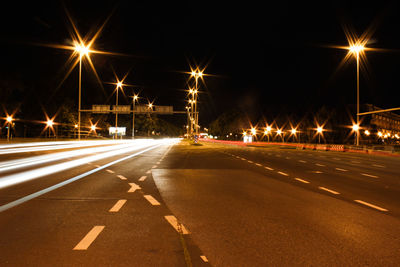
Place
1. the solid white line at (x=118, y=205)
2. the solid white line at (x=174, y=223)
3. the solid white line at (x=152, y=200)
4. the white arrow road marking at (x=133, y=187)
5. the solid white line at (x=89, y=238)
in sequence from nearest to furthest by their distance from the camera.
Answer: the solid white line at (x=89, y=238) < the solid white line at (x=174, y=223) < the solid white line at (x=118, y=205) < the solid white line at (x=152, y=200) < the white arrow road marking at (x=133, y=187)

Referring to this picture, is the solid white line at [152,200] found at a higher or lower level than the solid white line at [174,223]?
lower

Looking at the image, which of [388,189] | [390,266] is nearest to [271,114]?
[388,189]

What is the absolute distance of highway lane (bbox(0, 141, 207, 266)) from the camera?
3941 mm

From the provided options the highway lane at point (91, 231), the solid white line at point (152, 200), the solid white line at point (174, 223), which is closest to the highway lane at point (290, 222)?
the solid white line at point (174, 223)

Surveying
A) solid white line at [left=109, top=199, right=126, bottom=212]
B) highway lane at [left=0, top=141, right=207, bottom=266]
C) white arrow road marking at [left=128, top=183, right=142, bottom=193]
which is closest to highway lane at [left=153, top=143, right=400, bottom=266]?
highway lane at [left=0, top=141, right=207, bottom=266]

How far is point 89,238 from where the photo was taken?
4.69 meters

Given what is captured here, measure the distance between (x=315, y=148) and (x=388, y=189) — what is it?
122 feet

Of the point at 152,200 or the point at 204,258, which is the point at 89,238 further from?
the point at 152,200

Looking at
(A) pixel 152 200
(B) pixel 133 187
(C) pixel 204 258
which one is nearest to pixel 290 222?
(C) pixel 204 258

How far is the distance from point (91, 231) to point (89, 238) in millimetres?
360

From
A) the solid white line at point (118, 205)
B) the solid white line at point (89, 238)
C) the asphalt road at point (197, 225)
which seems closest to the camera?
the asphalt road at point (197, 225)

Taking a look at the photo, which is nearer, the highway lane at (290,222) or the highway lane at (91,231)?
the highway lane at (91,231)

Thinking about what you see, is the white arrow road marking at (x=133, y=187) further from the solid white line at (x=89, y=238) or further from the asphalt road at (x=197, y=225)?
the solid white line at (x=89, y=238)

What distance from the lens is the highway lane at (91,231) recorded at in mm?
3941
